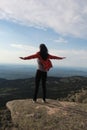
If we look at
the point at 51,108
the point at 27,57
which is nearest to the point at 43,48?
the point at 27,57

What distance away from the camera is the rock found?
12.1m

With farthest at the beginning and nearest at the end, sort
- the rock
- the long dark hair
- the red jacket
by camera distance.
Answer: the long dark hair, the red jacket, the rock

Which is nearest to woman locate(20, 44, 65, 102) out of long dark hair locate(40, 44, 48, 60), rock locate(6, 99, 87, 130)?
long dark hair locate(40, 44, 48, 60)

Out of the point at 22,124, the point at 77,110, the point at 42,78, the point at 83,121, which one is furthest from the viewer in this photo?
the point at 42,78

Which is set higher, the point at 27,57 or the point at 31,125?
the point at 27,57

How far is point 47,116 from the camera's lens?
43.3 ft

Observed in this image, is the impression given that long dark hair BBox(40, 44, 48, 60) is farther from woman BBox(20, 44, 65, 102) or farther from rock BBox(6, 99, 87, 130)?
rock BBox(6, 99, 87, 130)

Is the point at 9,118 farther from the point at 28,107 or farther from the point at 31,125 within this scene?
the point at 31,125

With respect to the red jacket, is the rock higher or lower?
lower

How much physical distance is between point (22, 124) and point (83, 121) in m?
2.82

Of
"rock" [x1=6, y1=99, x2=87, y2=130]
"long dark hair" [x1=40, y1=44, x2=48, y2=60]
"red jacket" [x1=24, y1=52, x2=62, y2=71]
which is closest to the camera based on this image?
"rock" [x1=6, y1=99, x2=87, y2=130]

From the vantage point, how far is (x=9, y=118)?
14.4 m

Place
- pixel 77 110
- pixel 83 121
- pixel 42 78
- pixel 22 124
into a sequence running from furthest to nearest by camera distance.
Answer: pixel 42 78 → pixel 77 110 → pixel 22 124 → pixel 83 121

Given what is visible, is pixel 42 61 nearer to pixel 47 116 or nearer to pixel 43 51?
pixel 43 51
